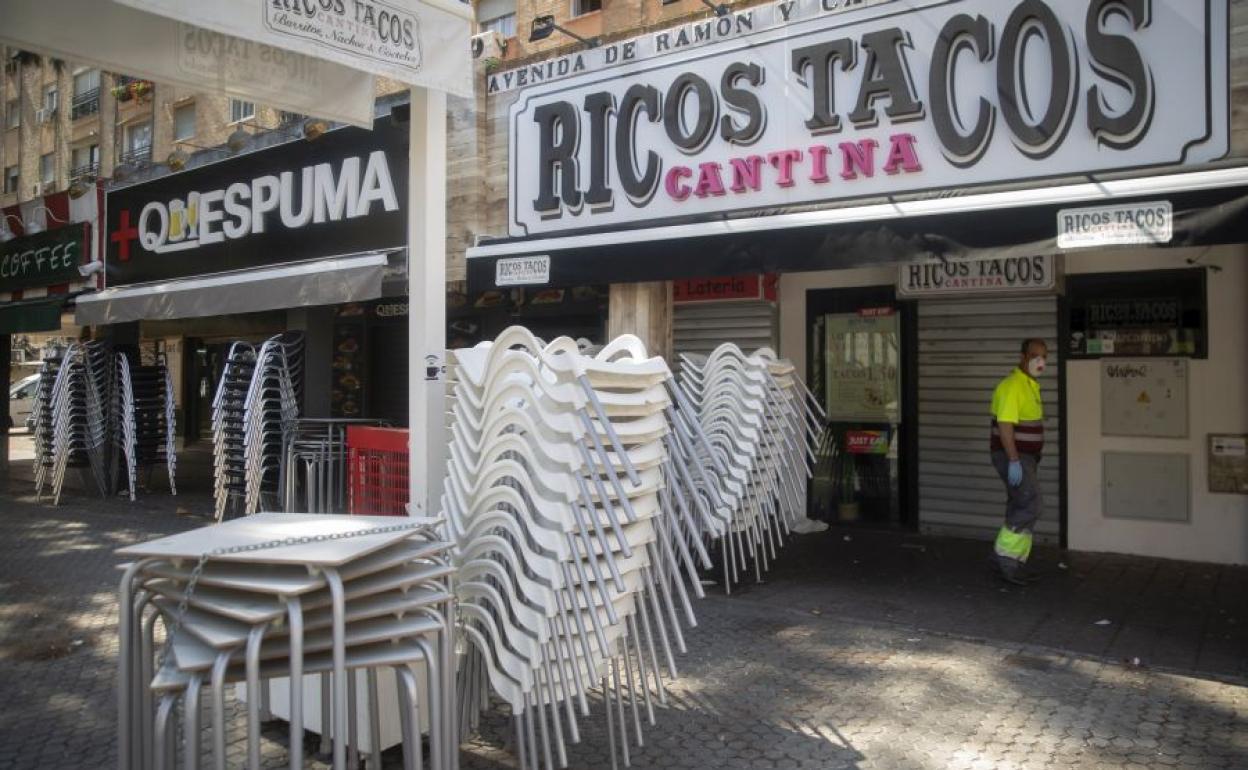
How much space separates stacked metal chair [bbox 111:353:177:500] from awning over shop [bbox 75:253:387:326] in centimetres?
79

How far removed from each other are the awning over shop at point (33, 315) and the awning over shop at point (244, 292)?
1.84 feet

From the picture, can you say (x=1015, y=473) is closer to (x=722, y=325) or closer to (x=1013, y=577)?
(x=1013, y=577)

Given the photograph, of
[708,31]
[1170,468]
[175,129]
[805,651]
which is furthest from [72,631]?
[175,129]

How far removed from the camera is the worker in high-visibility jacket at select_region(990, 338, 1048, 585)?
705 centimetres

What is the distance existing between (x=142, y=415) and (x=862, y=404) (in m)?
9.63

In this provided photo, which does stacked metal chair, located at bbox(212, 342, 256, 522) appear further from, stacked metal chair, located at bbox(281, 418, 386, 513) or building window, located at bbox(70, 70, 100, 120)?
building window, located at bbox(70, 70, 100, 120)

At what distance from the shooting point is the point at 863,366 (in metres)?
9.86

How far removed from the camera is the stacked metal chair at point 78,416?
12.4 metres

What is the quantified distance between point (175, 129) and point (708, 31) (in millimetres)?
19215

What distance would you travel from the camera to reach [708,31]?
823 cm

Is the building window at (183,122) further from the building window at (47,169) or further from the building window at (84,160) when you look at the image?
the building window at (47,169)

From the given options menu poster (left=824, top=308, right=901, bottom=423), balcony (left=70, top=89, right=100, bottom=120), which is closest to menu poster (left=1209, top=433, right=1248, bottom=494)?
menu poster (left=824, top=308, right=901, bottom=423)

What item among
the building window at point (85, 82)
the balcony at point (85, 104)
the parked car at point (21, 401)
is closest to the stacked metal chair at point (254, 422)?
the parked car at point (21, 401)

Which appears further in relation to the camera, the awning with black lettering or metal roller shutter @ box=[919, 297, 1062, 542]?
metal roller shutter @ box=[919, 297, 1062, 542]
